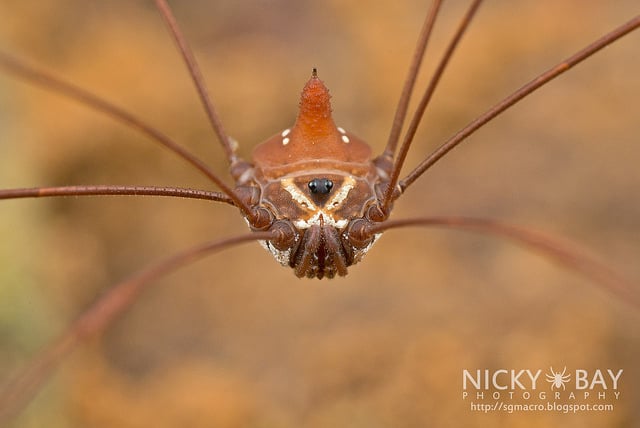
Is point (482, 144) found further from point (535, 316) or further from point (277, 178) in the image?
point (277, 178)

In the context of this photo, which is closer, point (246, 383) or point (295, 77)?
point (246, 383)

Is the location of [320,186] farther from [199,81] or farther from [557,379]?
[557,379]

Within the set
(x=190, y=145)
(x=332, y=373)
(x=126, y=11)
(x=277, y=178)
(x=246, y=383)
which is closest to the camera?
(x=277, y=178)

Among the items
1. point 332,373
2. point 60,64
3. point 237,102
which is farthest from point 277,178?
point 60,64

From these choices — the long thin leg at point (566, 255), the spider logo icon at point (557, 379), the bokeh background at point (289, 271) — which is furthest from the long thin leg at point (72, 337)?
the spider logo icon at point (557, 379)

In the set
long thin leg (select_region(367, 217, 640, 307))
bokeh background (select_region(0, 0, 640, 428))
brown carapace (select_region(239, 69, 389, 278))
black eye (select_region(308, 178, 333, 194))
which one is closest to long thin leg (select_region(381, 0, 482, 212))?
brown carapace (select_region(239, 69, 389, 278))

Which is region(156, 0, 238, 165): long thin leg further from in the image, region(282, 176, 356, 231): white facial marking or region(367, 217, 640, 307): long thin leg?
region(367, 217, 640, 307): long thin leg

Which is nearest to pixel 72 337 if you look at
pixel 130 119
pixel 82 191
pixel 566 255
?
pixel 82 191
